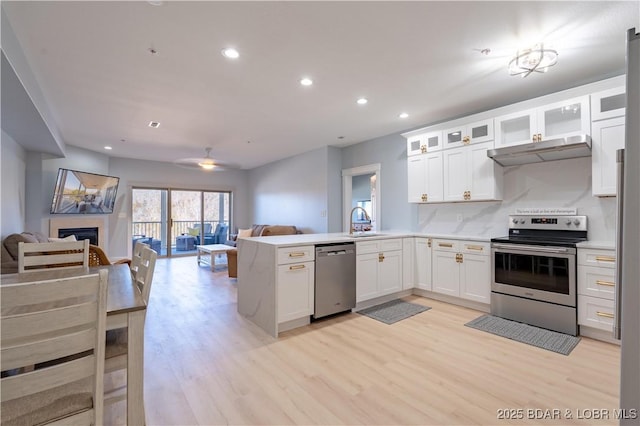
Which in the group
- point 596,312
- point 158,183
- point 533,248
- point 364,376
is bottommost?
point 364,376

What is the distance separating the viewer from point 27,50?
2502mm

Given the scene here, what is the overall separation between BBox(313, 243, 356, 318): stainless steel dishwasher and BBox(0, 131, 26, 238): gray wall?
13.7 feet

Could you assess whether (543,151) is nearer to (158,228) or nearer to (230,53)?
(230,53)

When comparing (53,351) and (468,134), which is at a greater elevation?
(468,134)

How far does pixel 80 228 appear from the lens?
636 centimetres

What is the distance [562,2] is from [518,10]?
256 mm

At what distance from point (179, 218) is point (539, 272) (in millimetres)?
8164

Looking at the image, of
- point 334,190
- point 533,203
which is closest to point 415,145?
point 533,203

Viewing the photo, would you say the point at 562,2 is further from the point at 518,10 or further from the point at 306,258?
the point at 306,258

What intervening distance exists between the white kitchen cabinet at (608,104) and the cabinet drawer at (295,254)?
121 inches

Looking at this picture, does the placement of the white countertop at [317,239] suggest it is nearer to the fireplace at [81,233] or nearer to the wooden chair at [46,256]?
the wooden chair at [46,256]

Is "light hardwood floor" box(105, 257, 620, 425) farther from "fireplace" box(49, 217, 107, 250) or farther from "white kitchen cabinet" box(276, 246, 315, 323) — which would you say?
"fireplace" box(49, 217, 107, 250)

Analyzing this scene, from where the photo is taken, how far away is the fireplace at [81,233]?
611cm

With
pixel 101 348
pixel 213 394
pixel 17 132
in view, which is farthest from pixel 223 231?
pixel 101 348
